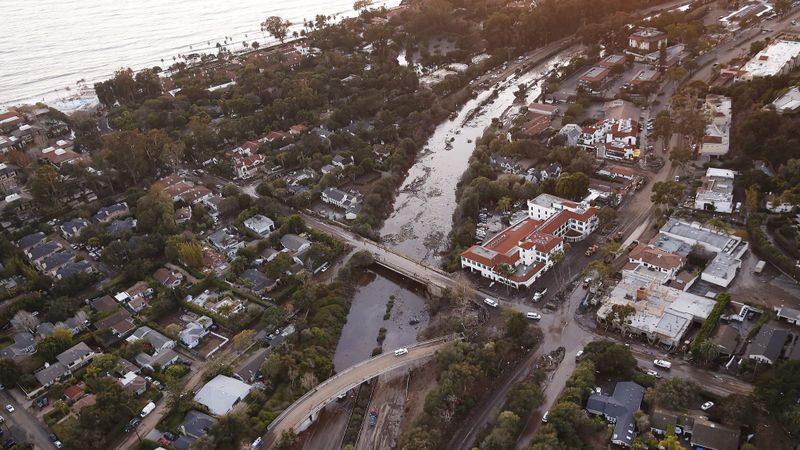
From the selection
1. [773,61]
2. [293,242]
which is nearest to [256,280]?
[293,242]

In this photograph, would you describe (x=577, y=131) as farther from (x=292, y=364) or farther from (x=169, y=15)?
(x=169, y=15)

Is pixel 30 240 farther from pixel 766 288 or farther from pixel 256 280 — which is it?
pixel 766 288

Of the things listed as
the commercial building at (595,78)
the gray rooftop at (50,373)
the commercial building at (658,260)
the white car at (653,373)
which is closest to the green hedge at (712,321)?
the white car at (653,373)

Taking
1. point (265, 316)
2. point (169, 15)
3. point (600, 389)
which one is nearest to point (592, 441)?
point (600, 389)

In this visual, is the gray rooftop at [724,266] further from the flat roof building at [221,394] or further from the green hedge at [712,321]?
the flat roof building at [221,394]

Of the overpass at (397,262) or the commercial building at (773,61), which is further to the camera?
the commercial building at (773,61)

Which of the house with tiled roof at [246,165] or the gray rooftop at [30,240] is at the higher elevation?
the house with tiled roof at [246,165]

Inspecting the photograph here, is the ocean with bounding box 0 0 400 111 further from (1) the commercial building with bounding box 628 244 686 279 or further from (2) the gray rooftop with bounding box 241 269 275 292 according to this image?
(1) the commercial building with bounding box 628 244 686 279
